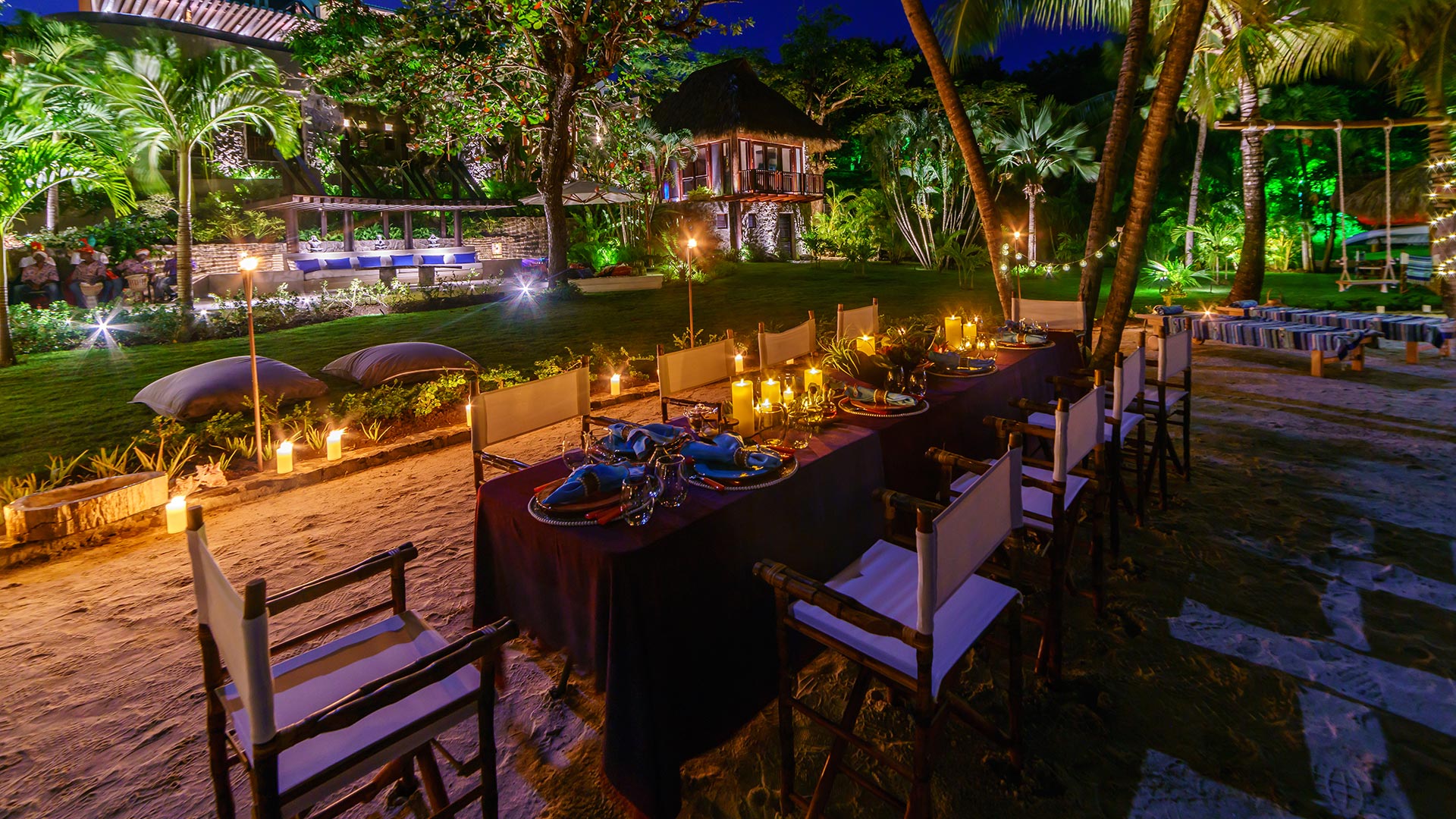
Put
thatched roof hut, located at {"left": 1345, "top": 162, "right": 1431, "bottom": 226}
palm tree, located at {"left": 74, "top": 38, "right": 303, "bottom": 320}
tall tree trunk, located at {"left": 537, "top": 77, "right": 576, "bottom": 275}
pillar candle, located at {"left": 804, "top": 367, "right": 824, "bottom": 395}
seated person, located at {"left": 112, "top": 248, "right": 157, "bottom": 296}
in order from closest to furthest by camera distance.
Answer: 1. pillar candle, located at {"left": 804, "top": 367, "right": 824, "bottom": 395}
2. palm tree, located at {"left": 74, "top": 38, "right": 303, "bottom": 320}
3. tall tree trunk, located at {"left": 537, "top": 77, "right": 576, "bottom": 275}
4. seated person, located at {"left": 112, "top": 248, "right": 157, "bottom": 296}
5. thatched roof hut, located at {"left": 1345, "top": 162, "right": 1431, "bottom": 226}

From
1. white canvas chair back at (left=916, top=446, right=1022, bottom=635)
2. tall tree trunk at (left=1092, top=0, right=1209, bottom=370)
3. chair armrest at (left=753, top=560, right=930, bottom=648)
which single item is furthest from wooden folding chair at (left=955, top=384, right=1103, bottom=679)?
tall tree trunk at (left=1092, top=0, right=1209, bottom=370)

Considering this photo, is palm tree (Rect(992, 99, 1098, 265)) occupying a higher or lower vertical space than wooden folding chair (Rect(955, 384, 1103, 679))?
higher

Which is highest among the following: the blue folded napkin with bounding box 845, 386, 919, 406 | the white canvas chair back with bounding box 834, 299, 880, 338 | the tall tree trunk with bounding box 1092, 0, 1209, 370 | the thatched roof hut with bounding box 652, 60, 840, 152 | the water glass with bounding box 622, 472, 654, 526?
the thatched roof hut with bounding box 652, 60, 840, 152

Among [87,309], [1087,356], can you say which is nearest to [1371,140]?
[1087,356]

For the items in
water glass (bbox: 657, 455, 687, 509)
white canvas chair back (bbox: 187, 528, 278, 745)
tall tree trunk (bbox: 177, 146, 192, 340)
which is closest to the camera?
white canvas chair back (bbox: 187, 528, 278, 745)

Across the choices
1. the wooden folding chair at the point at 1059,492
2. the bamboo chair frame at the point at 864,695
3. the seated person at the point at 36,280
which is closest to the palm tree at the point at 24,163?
the seated person at the point at 36,280

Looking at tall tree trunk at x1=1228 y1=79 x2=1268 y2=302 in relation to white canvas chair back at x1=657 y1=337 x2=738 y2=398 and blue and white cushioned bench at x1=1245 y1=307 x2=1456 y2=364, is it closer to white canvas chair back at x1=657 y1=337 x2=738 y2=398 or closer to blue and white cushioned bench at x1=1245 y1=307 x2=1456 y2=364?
blue and white cushioned bench at x1=1245 y1=307 x2=1456 y2=364

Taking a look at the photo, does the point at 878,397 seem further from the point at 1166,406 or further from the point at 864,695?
the point at 1166,406

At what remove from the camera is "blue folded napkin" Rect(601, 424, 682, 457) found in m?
2.38

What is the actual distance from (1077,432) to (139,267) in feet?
63.8

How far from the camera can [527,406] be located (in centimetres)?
329

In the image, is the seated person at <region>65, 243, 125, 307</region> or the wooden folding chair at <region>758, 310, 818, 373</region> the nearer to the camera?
the wooden folding chair at <region>758, 310, 818, 373</region>

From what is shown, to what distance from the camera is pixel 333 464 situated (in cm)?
516

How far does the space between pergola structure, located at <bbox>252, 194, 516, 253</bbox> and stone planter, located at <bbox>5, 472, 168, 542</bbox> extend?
56.9 ft
